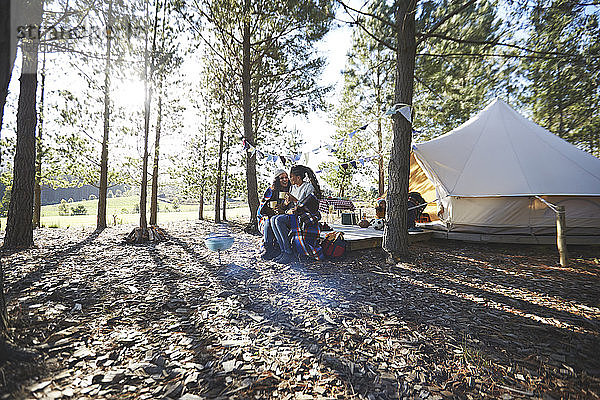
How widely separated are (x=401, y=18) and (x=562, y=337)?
14.3ft

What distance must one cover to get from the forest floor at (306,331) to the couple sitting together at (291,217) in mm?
447

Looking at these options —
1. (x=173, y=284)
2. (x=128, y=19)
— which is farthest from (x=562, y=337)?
(x=128, y=19)

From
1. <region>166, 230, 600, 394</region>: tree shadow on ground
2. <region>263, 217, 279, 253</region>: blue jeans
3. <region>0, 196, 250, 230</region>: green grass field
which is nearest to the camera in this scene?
<region>166, 230, 600, 394</region>: tree shadow on ground

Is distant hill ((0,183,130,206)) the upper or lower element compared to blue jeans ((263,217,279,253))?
upper

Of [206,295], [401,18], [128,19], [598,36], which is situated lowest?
[206,295]

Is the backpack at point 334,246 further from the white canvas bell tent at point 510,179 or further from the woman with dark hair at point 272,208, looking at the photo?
the white canvas bell tent at point 510,179

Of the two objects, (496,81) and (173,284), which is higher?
(496,81)

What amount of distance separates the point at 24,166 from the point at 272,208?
4.77 meters

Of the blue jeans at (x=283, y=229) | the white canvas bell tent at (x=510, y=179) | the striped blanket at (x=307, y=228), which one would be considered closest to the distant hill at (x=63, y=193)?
the blue jeans at (x=283, y=229)

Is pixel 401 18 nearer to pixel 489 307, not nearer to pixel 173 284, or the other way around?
pixel 489 307

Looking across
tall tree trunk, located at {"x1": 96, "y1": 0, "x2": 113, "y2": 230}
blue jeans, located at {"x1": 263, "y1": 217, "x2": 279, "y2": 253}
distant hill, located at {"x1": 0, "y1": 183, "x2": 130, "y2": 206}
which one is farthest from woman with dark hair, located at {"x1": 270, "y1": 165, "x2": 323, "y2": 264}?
distant hill, located at {"x1": 0, "y1": 183, "x2": 130, "y2": 206}

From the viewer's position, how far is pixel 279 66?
26.6ft

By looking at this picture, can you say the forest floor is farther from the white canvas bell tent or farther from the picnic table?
the picnic table

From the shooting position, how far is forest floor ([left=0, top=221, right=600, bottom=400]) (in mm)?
1466
